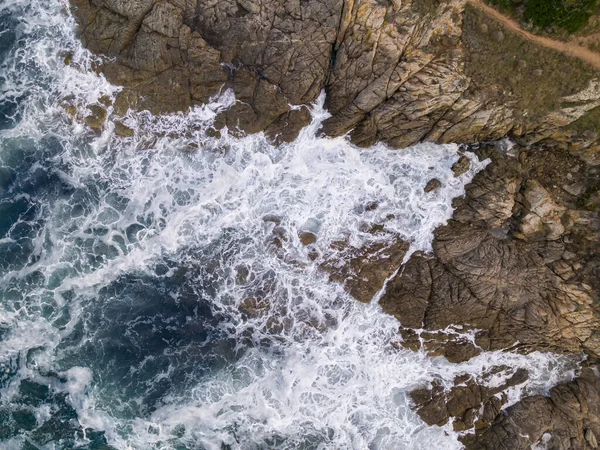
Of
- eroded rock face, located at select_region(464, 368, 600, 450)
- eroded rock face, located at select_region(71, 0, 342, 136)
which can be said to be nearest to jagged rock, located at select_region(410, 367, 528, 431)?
eroded rock face, located at select_region(464, 368, 600, 450)

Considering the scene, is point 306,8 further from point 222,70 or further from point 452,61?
point 452,61

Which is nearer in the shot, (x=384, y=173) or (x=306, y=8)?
(x=306, y=8)

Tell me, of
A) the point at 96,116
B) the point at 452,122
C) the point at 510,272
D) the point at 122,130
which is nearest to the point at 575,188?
the point at 510,272

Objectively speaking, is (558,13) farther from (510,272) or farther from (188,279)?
(188,279)

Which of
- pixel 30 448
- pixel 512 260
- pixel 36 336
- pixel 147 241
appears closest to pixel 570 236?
pixel 512 260

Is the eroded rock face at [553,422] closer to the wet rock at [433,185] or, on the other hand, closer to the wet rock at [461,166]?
the wet rock at [433,185]

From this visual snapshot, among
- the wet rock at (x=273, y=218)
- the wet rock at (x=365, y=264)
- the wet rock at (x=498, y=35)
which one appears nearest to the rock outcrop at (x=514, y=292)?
the wet rock at (x=365, y=264)
